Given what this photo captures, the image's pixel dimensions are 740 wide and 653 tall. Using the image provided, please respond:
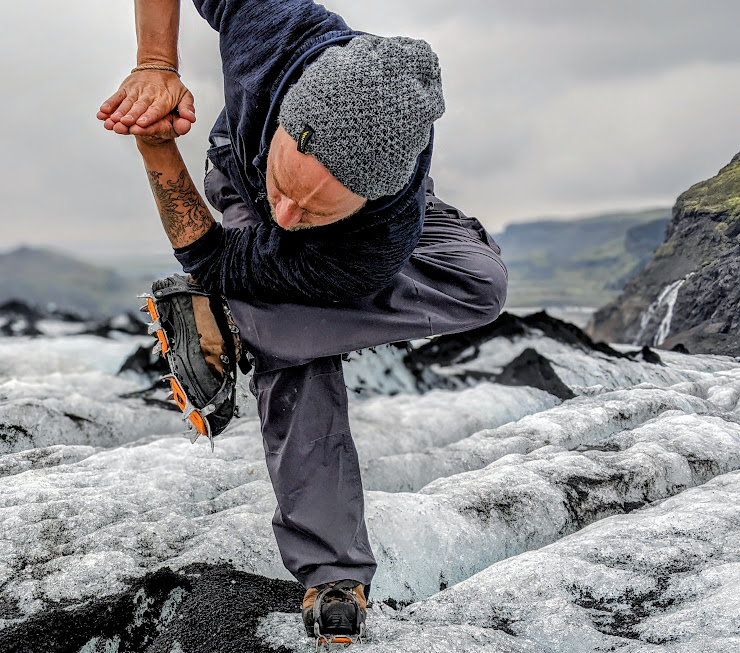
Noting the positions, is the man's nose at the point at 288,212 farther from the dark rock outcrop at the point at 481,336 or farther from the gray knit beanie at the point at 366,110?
the dark rock outcrop at the point at 481,336

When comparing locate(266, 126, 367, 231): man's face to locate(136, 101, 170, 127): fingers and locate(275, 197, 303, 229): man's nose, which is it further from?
locate(136, 101, 170, 127): fingers

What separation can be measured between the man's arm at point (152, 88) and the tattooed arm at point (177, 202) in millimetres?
101

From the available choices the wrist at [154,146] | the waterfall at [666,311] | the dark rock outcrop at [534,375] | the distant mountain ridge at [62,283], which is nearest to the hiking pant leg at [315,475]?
the wrist at [154,146]

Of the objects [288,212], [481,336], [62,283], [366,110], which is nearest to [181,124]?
[288,212]

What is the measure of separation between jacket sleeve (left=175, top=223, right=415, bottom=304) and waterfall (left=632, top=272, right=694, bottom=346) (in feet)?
5.07

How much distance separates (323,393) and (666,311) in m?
1.64

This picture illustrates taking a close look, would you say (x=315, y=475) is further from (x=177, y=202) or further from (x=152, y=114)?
(x=152, y=114)

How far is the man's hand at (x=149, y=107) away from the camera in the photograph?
4.92 feet

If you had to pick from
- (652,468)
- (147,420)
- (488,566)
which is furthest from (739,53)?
(147,420)

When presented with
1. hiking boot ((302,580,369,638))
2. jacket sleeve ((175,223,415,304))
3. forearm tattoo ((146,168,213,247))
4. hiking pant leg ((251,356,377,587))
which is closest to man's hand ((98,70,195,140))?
forearm tattoo ((146,168,213,247))

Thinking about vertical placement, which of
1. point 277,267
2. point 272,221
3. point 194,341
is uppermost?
point 272,221

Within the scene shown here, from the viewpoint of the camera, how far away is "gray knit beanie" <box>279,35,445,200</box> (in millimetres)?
1244

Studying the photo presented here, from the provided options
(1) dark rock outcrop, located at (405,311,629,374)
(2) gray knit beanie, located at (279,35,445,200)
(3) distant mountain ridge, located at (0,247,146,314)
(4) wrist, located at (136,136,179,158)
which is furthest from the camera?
(3) distant mountain ridge, located at (0,247,146,314)

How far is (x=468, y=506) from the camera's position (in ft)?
7.00
